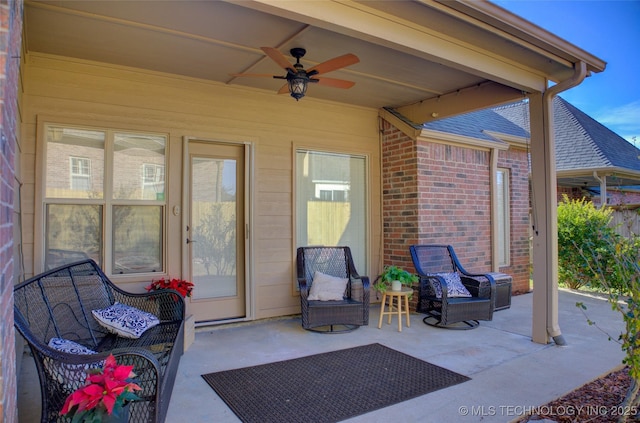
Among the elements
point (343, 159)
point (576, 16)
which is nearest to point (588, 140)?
point (576, 16)

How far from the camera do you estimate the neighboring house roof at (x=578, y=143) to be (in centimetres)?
748

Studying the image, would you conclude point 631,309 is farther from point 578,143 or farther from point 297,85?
point 578,143

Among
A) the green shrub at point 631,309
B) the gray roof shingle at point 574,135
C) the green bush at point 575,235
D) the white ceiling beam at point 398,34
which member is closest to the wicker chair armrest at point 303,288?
the white ceiling beam at point 398,34

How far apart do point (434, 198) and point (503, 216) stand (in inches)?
80.2

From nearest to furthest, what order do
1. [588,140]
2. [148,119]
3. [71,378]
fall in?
[71,378] < [148,119] < [588,140]

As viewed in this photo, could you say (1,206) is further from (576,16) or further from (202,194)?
(576,16)

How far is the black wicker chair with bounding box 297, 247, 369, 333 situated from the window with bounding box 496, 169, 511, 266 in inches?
127

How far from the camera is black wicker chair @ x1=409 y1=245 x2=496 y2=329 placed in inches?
176

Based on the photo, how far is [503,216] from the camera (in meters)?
6.90

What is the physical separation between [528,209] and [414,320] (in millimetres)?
3616

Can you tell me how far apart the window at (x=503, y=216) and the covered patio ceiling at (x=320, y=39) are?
2.58m

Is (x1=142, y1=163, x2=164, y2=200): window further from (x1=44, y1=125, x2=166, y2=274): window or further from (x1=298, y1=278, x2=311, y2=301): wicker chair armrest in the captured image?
(x1=298, y1=278, x2=311, y2=301): wicker chair armrest

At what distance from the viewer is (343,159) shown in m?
5.66

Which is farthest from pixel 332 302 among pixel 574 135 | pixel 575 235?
pixel 574 135
